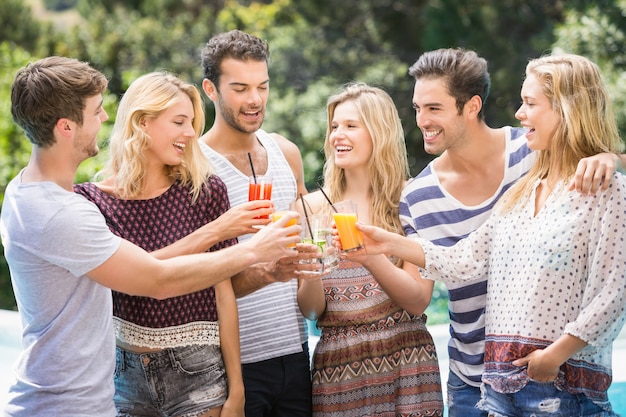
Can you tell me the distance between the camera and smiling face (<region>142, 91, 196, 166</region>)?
3.11 m

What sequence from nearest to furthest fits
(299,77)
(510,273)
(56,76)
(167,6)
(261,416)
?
(56,76) → (510,273) → (261,416) → (299,77) → (167,6)

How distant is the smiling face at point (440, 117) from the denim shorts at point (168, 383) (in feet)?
4.39

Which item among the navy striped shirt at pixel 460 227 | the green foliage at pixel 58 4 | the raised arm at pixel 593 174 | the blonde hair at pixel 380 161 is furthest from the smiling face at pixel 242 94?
the green foliage at pixel 58 4

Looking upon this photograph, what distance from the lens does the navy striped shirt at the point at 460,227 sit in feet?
10.9

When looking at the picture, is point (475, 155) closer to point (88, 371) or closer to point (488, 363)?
point (488, 363)

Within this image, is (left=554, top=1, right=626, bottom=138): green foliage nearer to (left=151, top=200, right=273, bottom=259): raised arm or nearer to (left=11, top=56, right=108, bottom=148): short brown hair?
(left=151, top=200, right=273, bottom=259): raised arm

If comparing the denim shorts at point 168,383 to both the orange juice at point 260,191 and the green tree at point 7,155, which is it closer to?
the orange juice at point 260,191

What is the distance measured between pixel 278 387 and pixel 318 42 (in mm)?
11193

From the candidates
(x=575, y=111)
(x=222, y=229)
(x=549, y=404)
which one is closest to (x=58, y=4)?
(x=222, y=229)

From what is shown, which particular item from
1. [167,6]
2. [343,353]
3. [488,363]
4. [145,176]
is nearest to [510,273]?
[488,363]

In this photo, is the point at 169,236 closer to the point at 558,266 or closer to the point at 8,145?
the point at 558,266

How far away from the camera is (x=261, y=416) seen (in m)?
3.33

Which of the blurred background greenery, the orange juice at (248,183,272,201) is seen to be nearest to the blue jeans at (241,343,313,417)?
the orange juice at (248,183,272,201)

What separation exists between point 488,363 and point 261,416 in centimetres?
97
